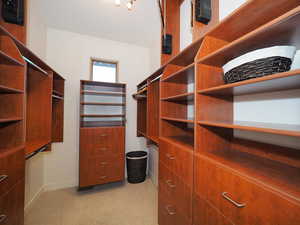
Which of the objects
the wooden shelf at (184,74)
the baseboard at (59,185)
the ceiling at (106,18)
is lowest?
the baseboard at (59,185)

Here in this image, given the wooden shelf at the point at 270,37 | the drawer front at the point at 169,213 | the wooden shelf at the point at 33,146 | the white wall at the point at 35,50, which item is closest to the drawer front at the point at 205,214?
the drawer front at the point at 169,213

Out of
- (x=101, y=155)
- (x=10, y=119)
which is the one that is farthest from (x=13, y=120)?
(x=101, y=155)

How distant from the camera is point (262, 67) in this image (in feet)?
2.22

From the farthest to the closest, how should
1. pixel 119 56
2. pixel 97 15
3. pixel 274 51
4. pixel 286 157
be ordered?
pixel 119 56
pixel 97 15
pixel 286 157
pixel 274 51

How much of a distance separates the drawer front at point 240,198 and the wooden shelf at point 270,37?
2.34ft

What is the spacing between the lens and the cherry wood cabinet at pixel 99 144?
7.33 feet

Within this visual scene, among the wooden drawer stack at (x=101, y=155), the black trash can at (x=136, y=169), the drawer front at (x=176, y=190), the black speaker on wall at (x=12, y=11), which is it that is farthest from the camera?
the black trash can at (x=136, y=169)

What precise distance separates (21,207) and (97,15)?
2.62 meters

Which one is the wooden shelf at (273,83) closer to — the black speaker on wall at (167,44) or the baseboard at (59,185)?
the black speaker on wall at (167,44)

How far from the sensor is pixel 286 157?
0.78 m

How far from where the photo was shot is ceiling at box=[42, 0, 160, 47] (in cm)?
187

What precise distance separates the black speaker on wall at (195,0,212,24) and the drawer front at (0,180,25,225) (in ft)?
7.14

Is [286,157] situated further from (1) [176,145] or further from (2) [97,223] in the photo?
(2) [97,223]

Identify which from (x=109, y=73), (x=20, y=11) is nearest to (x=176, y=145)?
(x=20, y=11)
